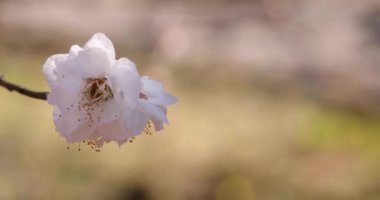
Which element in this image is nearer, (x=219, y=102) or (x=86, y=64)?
(x=86, y=64)

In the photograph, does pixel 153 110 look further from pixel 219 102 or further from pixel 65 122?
pixel 219 102

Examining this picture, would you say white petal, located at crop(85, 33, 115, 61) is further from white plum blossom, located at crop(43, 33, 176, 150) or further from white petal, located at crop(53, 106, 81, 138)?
white petal, located at crop(53, 106, 81, 138)

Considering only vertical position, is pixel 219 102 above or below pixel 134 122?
above


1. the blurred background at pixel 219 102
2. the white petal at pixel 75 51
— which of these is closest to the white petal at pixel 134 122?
the white petal at pixel 75 51

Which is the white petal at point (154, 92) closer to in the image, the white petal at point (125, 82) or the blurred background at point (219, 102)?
the white petal at point (125, 82)

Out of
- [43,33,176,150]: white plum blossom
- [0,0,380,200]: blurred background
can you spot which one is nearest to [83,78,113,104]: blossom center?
[43,33,176,150]: white plum blossom

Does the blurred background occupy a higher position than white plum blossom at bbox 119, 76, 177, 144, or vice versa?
the blurred background

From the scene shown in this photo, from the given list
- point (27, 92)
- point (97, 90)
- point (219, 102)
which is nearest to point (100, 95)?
point (97, 90)

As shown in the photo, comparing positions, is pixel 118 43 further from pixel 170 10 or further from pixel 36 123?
pixel 36 123
